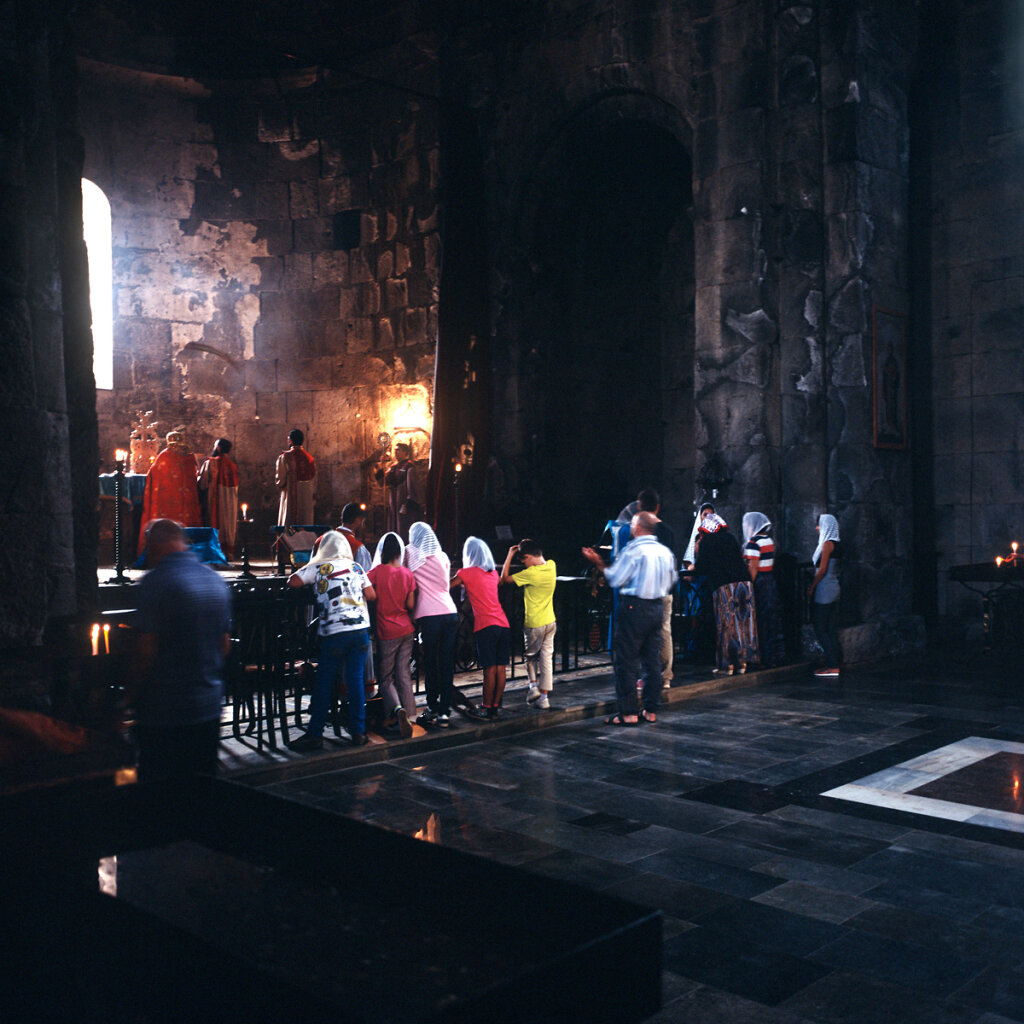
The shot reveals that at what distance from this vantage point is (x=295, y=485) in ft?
51.7

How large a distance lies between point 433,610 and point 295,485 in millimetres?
8420

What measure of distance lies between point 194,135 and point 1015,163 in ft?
43.4

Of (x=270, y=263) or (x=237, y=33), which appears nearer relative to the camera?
(x=237, y=33)

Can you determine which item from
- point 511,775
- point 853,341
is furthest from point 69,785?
point 853,341

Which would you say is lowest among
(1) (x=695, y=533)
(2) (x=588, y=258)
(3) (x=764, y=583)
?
(3) (x=764, y=583)

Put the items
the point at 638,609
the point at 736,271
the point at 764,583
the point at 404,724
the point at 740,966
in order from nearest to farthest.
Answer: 1. the point at 740,966
2. the point at 404,724
3. the point at 638,609
4. the point at 764,583
5. the point at 736,271

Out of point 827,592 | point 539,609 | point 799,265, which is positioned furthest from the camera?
point 799,265

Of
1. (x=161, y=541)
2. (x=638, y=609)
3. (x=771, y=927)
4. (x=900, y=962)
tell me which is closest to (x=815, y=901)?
(x=771, y=927)

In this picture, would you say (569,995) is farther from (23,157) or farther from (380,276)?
(380,276)

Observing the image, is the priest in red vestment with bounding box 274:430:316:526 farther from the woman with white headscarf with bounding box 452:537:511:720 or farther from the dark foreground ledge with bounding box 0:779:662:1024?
the dark foreground ledge with bounding box 0:779:662:1024

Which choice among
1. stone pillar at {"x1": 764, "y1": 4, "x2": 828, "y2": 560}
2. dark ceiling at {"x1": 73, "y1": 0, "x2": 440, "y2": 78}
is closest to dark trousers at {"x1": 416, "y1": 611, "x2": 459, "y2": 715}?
stone pillar at {"x1": 764, "y1": 4, "x2": 828, "y2": 560}

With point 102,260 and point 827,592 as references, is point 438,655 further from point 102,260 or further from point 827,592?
A: point 102,260

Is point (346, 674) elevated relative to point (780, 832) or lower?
→ elevated

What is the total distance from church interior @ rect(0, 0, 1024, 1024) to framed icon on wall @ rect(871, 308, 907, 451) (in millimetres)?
66
